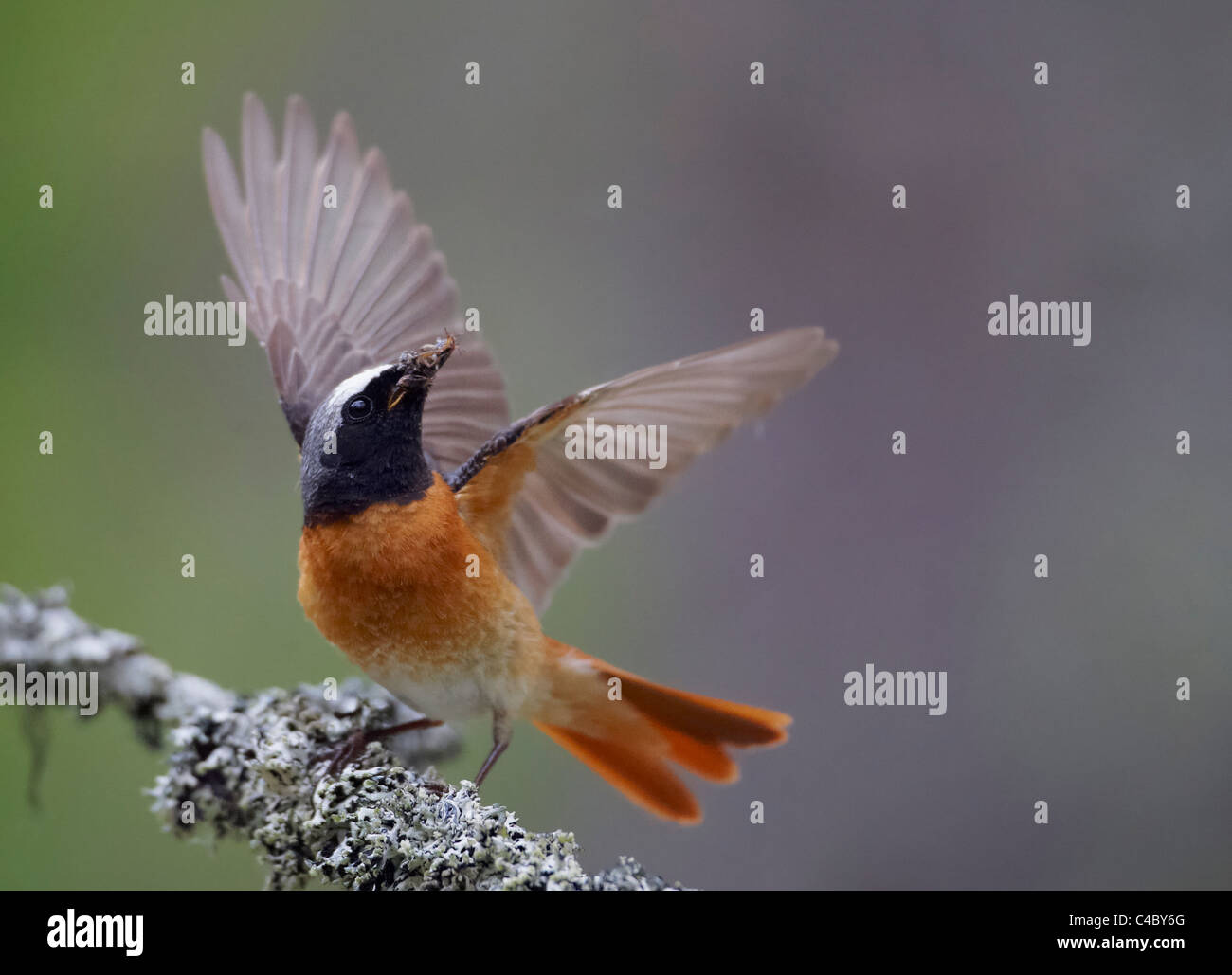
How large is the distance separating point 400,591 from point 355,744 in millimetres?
423

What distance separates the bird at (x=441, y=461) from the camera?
290cm

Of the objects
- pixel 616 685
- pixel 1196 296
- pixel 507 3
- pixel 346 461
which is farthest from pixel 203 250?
pixel 1196 296

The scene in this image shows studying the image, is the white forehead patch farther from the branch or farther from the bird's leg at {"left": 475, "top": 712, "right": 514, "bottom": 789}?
the bird's leg at {"left": 475, "top": 712, "right": 514, "bottom": 789}

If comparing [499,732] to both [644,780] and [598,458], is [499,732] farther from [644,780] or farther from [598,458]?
[598,458]

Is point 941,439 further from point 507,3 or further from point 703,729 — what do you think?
point 507,3

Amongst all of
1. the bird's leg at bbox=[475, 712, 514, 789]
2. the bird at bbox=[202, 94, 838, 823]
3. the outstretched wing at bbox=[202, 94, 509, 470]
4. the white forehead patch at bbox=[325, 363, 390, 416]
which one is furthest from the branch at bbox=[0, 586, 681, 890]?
the outstretched wing at bbox=[202, 94, 509, 470]

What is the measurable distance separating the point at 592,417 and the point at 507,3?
3582 mm

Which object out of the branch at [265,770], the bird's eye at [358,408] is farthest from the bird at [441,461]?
the branch at [265,770]

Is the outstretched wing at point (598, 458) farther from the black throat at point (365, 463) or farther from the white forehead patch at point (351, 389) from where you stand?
the white forehead patch at point (351, 389)

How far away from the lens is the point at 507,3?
19.0 ft

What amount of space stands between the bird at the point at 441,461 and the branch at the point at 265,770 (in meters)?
0.16

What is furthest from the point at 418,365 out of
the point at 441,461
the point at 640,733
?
the point at 640,733

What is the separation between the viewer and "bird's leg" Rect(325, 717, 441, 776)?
285 cm

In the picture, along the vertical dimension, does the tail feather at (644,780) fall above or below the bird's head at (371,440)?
below
